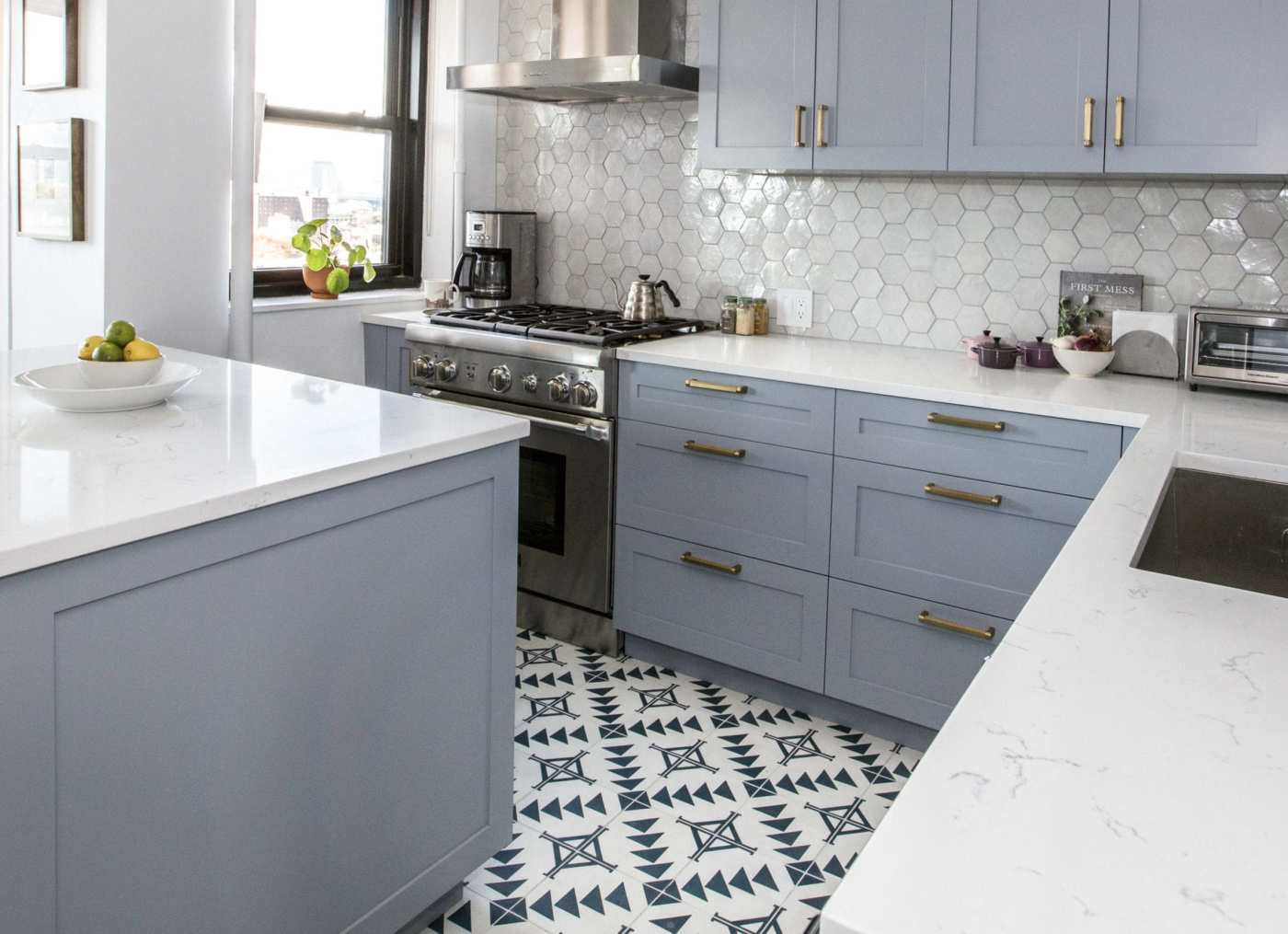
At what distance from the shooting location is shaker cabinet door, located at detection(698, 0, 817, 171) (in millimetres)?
3184

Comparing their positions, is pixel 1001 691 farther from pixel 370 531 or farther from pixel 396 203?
pixel 396 203

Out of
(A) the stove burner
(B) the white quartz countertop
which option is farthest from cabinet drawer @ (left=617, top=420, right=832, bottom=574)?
(B) the white quartz countertop

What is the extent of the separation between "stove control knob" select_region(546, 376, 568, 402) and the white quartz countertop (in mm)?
1040

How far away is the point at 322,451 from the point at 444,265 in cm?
264

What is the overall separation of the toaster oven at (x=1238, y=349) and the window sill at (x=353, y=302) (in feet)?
8.78

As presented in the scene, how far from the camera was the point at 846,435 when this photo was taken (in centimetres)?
288

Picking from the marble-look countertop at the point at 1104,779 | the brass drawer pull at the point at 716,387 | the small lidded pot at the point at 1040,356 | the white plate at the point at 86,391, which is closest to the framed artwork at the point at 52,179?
the white plate at the point at 86,391

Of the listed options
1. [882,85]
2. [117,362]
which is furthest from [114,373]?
[882,85]

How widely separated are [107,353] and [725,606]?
5.83ft

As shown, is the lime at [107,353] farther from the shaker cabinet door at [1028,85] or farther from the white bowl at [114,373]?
the shaker cabinet door at [1028,85]

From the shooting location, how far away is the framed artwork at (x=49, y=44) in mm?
3055

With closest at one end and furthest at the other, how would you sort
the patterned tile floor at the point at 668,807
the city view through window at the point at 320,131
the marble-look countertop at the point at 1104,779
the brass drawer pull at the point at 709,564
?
1. the marble-look countertop at the point at 1104,779
2. the patterned tile floor at the point at 668,807
3. the brass drawer pull at the point at 709,564
4. the city view through window at the point at 320,131

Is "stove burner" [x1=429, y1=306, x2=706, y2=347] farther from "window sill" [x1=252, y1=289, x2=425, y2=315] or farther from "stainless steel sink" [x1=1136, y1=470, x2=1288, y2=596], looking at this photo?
"stainless steel sink" [x1=1136, y1=470, x2=1288, y2=596]

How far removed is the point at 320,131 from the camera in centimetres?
396
